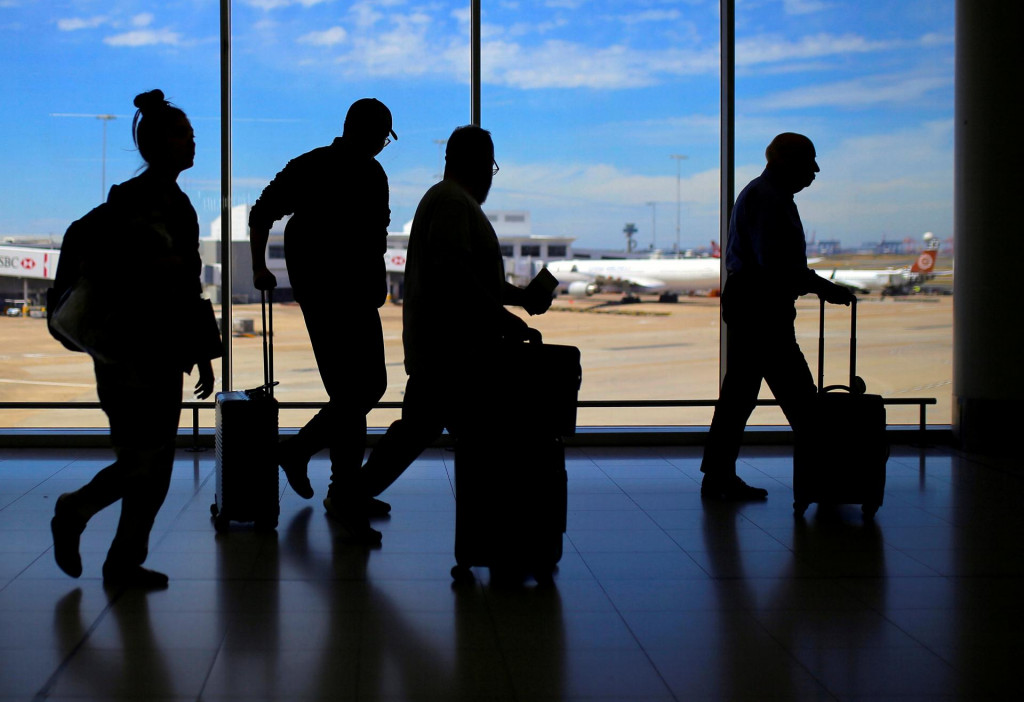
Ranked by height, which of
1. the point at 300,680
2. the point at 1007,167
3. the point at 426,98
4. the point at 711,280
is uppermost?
the point at 426,98

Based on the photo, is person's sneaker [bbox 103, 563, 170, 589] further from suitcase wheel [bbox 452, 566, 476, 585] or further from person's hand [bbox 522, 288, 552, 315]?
person's hand [bbox 522, 288, 552, 315]

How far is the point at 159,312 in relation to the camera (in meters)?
3.01

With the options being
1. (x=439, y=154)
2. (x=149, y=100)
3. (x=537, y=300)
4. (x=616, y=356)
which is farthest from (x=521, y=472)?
(x=616, y=356)

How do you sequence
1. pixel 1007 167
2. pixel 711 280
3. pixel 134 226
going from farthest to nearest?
pixel 711 280, pixel 1007 167, pixel 134 226

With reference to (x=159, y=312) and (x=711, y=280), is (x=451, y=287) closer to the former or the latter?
(x=159, y=312)

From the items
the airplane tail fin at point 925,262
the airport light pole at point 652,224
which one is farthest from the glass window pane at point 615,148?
the airplane tail fin at point 925,262

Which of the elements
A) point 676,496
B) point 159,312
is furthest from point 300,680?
point 676,496

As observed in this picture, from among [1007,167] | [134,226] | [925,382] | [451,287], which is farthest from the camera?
[925,382]

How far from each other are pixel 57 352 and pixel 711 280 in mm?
3831

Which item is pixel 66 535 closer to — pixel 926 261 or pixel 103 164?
pixel 103 164

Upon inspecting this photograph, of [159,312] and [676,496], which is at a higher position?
[159,312]

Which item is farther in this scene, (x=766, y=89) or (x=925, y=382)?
(x=925, y=382)

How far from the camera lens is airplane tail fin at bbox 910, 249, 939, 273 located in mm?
6355

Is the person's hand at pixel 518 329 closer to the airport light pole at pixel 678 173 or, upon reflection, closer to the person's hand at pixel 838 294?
the person's hand at pixel 838 294
